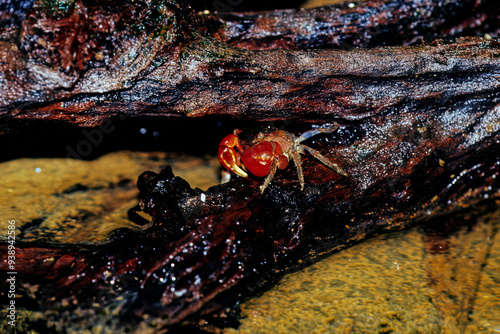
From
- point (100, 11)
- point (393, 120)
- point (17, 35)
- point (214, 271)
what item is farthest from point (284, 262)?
point (17, 35)

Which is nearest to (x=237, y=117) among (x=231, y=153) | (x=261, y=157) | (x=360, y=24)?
(x=261, y=157)

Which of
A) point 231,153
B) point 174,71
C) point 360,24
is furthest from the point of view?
point 360,24

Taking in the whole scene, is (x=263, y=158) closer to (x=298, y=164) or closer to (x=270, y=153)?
(x=270, y=153)

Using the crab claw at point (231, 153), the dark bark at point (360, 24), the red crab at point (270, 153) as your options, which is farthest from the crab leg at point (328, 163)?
the dark bark at point (360, 24)

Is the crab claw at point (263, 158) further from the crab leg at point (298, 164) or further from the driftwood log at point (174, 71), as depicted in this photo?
the driftwood log at point (174, 71)

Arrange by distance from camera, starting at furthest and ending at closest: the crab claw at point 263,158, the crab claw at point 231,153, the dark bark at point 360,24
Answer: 1. the dark bark at point 360,24
2. the crab claw at point 231,153
3. the crab claw at point 263,158

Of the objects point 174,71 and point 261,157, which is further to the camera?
point 261,157

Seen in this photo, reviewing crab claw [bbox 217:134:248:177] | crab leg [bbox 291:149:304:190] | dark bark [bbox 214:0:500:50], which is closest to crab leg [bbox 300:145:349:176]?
crab leg [bbox 291:149:304:190]
